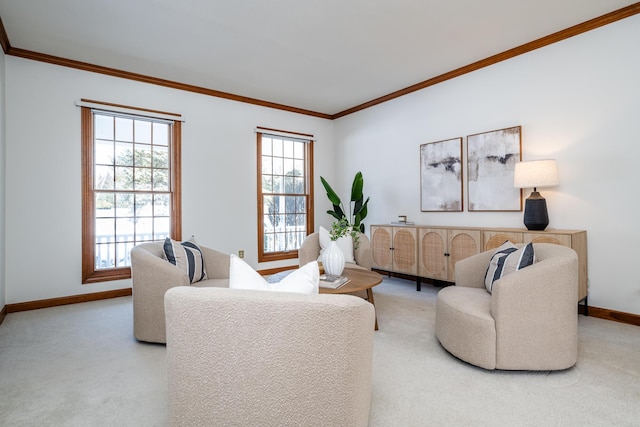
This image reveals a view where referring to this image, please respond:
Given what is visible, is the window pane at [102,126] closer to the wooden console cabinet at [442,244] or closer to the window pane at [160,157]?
the window pane at [160,157]

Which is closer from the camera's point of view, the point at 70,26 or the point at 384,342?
the point at 384,342

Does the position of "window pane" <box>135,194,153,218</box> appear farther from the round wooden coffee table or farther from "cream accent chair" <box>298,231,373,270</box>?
the round wooden coffee table

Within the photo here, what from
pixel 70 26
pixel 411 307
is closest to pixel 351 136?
pixel 411 307

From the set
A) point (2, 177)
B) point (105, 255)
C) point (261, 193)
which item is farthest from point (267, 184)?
point (2, 177)

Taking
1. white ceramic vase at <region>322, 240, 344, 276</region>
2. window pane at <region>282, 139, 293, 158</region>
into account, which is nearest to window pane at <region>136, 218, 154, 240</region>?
window pane at <region>282, 139, 293, 158</region>

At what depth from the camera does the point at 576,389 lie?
183cm

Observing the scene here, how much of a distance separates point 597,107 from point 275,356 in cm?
358

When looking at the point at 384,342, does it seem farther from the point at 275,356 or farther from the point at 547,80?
the point at 547,80

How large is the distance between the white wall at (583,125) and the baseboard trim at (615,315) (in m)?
0.04

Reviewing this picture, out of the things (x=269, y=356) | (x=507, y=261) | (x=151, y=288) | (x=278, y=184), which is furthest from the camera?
(x=278, y=184)

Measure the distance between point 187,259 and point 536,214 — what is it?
317 centimetres

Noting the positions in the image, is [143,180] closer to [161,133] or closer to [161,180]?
[161,180]

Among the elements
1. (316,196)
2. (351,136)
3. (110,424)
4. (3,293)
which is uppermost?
(351,136)

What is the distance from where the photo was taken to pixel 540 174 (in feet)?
10.1
